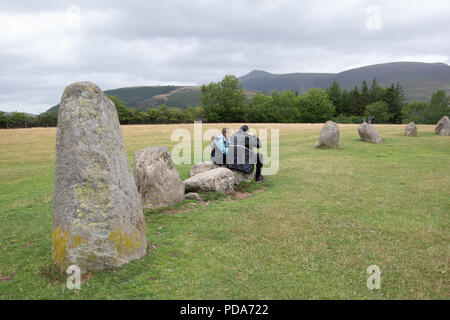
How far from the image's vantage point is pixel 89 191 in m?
5.78

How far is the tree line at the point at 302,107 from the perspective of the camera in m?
95.8

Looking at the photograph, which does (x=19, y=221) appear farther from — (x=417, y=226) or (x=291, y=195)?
(x=417, y=226)

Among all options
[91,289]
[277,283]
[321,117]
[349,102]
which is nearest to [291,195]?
[277,283]

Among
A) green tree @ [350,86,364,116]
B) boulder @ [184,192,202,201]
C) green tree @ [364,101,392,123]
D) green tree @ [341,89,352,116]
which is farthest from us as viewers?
green tree @ [341,89,352,116]

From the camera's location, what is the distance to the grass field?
17.9 ft

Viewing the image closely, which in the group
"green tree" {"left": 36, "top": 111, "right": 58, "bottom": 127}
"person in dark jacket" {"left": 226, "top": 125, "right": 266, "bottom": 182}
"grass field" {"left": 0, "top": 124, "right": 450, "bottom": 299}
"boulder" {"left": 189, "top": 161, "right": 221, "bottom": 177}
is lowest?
"grass field" {"left": 0, "top": 124, "right": 450, "bottom": 299}

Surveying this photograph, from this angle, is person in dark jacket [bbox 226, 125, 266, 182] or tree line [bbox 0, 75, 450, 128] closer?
person in dark jacket [bbox 226, 125, 266, 182]

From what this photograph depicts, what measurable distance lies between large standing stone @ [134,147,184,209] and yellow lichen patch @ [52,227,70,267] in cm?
392

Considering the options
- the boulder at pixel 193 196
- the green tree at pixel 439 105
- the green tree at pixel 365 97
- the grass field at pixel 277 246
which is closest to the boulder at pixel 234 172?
the grass field at pixel 277 246

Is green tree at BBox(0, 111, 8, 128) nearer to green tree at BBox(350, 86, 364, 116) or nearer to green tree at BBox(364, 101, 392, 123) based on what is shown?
green tree at BBox(364, 101, 392, 123)

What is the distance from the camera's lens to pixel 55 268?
19.1ft

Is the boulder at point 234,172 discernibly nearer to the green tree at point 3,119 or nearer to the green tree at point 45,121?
the green tree at point 45,121

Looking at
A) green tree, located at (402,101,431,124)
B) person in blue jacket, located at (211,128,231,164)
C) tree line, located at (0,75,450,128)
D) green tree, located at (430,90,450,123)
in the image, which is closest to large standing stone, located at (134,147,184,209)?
person in blue jacket, located at (211,128,231,164)
